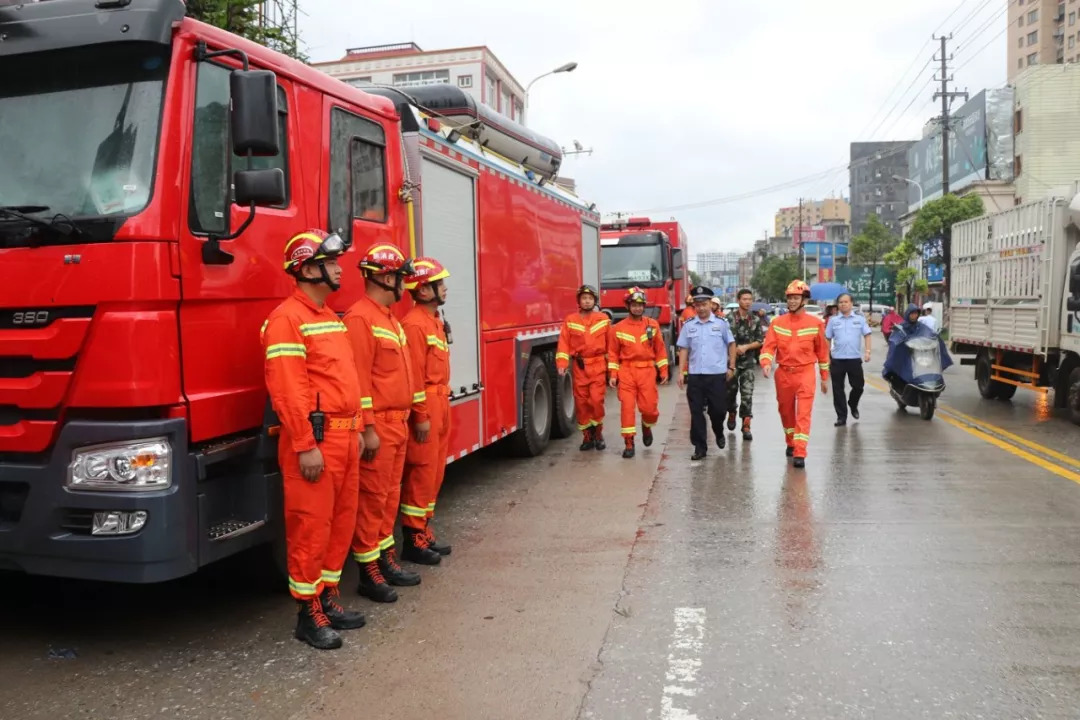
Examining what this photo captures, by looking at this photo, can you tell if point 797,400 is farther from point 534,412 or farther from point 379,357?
point 379,357

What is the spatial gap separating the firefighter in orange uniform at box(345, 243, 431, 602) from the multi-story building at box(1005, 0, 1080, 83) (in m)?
91.3

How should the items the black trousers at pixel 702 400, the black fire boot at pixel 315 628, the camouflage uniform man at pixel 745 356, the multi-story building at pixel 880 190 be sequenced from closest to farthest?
1. the black fire boot at pixel 315 628
2. the black trousers at pixel 702 400
3. the camouflage uniform man at pixel 745 356
4. the multi-story building at pixel 880 190

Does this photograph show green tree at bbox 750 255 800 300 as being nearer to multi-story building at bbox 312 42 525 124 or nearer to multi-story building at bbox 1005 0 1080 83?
multi-story building at bbox 1005 0 1080 83

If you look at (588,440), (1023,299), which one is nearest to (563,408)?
(588,440)

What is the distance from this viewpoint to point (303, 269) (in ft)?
14.1

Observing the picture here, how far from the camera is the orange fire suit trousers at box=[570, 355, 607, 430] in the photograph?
994 cm

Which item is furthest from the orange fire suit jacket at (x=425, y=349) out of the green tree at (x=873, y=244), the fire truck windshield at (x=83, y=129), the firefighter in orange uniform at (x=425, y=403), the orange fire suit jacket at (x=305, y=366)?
the green tree at (x=873, y=244)

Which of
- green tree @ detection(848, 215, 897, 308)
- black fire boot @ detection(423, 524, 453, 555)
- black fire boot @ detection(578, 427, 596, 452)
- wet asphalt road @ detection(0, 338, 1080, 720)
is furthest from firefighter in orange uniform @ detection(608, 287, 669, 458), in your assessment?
green tree @ detection(848, 215, 897, 308)

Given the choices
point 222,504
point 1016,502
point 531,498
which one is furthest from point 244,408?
point 1016,502

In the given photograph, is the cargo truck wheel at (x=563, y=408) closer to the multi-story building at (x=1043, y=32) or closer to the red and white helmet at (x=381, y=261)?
the red and white helmet at (x=381, y=261)

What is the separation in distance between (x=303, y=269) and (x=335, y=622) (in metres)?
1.76

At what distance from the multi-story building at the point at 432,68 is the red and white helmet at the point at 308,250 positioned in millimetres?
53636

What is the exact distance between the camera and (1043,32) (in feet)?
284

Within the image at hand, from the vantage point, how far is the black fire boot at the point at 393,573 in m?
5.37
